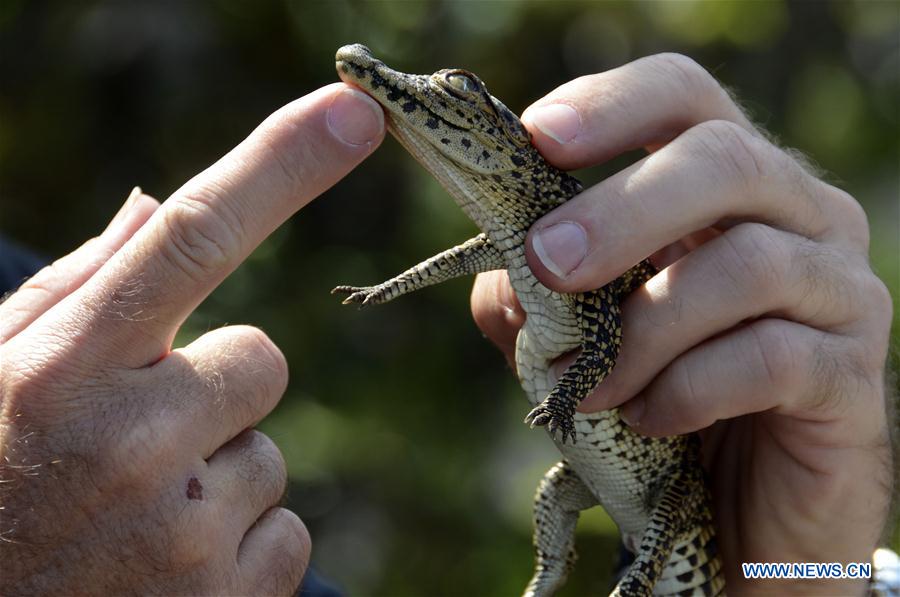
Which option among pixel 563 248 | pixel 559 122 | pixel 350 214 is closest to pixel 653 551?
pixel 563 248

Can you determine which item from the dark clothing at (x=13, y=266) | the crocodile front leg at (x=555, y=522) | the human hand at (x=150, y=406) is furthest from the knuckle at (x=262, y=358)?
the dark clothing at (x=13, y=266)

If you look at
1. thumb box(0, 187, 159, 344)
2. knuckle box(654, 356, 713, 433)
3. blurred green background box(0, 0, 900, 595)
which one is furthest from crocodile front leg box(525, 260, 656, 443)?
blurred green background box(0, 0, 900, 595)

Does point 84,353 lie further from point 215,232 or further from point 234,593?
point 234,593

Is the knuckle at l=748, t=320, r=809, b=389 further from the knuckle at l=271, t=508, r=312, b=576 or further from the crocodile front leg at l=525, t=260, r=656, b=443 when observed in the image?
the knuckle at l=271, t=508, r=312, b=576

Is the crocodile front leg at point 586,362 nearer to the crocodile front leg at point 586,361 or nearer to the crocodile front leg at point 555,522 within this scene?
the crocodile front leg at point 586,361

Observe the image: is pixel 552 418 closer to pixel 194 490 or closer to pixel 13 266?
pixel 194 490
